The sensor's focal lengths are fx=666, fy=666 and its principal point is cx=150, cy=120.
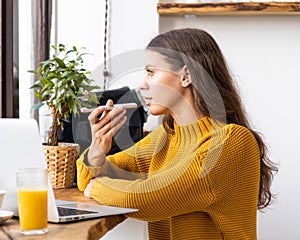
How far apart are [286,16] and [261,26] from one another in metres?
0.12

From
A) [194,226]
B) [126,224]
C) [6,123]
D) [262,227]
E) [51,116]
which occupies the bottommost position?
[262,227]

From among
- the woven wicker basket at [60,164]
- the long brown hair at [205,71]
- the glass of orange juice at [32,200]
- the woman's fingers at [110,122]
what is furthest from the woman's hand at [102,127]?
the glass of orange juice at [32,200]

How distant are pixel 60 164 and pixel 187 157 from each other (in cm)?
46

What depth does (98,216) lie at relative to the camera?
1.50 meters

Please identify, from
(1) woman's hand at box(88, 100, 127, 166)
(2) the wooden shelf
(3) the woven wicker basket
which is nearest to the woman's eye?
(1) woman's hand at box(88, 100, 127, 166)

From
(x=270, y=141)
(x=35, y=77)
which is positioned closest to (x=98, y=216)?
(x=35, y=77)

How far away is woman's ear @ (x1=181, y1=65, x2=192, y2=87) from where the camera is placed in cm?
176

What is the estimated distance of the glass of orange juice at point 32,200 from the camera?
1.30 meters

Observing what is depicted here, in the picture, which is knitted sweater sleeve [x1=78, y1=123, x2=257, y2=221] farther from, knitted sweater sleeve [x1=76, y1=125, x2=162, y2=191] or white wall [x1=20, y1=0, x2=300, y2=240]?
white wall [x1=20, y1=0, x2=300, y2=240]

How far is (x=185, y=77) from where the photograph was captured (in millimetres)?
1769

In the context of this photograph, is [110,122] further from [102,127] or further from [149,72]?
[149,72]

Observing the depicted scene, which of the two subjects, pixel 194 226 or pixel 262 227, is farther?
pixel 262 227

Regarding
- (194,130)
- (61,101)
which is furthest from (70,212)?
(61,101)

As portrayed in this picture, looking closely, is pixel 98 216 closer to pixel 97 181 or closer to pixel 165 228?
pixel 97 181
